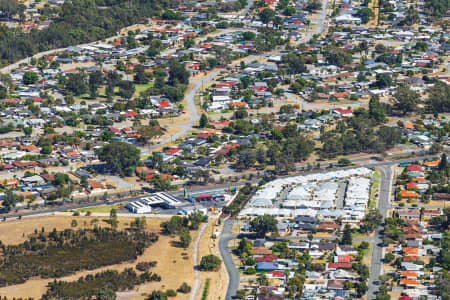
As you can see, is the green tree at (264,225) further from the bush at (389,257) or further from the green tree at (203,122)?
the green tree at (203,122)

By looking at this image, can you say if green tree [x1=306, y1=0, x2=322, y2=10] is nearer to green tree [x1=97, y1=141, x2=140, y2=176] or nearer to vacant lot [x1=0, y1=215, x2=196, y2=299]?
green tree [x1=97, y1=141, x2=140, y2=176]

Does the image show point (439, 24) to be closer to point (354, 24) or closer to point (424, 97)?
point (354, 24)

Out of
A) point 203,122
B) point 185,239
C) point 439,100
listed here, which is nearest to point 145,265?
point 185,239

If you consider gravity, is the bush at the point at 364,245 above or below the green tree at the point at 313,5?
below

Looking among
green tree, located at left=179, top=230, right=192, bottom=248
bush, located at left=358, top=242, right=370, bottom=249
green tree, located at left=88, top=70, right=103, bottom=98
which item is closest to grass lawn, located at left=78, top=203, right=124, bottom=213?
green tree, located at left=179, top=230, right=192, bottom=248

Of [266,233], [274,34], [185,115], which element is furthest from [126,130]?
[274,34]

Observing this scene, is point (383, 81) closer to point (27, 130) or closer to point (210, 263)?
point (27, 130)

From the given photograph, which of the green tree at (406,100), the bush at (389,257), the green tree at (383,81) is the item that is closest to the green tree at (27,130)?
the green tree at (406,100)
